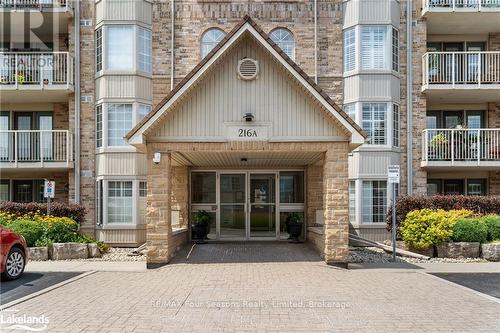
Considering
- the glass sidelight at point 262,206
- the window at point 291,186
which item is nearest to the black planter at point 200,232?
the glass sidelight at point 262,206

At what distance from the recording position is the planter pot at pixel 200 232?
52.7 feet

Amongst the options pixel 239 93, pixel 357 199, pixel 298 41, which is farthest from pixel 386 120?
pixel 239 93

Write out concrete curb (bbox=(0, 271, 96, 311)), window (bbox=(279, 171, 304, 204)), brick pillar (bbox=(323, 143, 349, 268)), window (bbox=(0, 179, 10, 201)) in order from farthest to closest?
1. window (bbox=(0, 179, 10, 201))
2. window (bbox=(279, 171, 304, 204))
3. brick pillar (bbox=(323, 143, 349, 268))
4. concrete curb (bbox=(0, 271, 96, 311))

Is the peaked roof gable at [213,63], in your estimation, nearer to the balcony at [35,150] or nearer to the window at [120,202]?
the window at [120,202]

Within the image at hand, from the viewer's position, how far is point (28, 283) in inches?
408

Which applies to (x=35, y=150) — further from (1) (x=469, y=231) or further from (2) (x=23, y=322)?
(1) (x=469, y=231)

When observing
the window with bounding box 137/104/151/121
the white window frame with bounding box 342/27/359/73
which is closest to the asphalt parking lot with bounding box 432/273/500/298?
Answer: the white window frame with bounding box 342/27/359/73

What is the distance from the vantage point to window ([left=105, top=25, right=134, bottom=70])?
1780cm

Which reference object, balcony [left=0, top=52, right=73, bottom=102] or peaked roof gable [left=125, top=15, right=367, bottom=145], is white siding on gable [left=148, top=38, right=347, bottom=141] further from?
balcony [left=0, top=52, right=73, bottom=102]

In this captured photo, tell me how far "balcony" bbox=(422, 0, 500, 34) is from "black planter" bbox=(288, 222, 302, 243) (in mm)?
9584

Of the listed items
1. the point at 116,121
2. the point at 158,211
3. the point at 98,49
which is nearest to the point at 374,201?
the point at 158,211

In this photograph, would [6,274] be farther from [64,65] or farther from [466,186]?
[466,186]

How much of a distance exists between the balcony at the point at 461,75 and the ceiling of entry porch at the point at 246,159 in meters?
6.43

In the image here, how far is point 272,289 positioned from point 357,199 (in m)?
8.72
